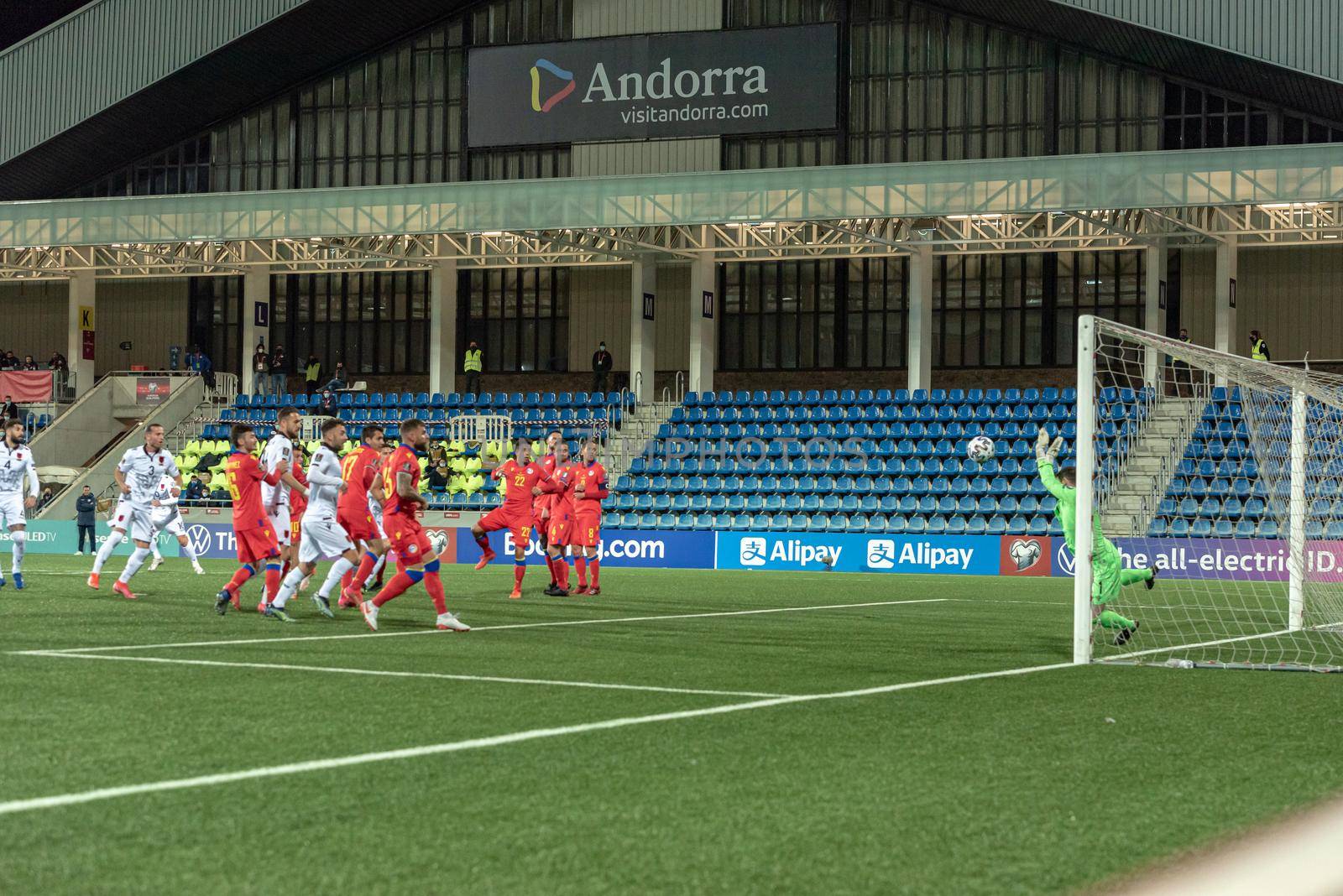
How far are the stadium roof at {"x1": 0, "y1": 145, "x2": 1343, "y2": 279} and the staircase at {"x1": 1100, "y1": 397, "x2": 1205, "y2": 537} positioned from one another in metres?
4.64

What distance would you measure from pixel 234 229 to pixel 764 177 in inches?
579

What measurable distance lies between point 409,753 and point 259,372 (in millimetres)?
39436

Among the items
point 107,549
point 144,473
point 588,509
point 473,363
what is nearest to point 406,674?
point 107,549

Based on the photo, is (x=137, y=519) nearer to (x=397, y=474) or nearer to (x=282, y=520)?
(x=282, y=520)

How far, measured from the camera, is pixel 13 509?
20.3 m

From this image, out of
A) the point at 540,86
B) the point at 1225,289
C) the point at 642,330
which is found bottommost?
the point at 642,330

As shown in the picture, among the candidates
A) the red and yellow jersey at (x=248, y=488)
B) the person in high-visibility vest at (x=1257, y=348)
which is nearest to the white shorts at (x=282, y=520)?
the red and yellow jersey at (x=248, y=488)

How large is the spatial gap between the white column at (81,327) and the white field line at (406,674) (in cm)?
3732

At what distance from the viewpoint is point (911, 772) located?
684 cm

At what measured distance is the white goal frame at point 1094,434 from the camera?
40.0 feet

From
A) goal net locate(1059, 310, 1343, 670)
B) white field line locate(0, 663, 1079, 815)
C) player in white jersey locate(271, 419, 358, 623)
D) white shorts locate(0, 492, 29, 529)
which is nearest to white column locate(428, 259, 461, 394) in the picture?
goal net locate(1059, 310, 1343, 670)

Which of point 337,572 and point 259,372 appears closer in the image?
point 337,572

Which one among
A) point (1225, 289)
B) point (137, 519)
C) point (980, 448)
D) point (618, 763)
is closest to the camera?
point (618, 763)

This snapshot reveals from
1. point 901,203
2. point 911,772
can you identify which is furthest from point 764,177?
point 911,772
